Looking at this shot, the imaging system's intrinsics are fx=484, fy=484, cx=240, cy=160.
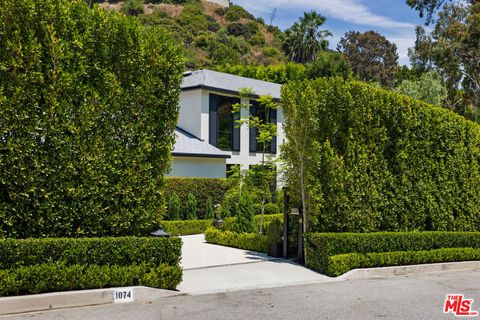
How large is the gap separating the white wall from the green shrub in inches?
111

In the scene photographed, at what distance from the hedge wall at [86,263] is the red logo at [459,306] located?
17.0 ft

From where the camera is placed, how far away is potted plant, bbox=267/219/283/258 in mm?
14250

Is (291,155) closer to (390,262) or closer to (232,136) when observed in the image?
(390,262)

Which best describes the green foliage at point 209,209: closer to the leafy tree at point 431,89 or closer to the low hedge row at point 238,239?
the low hedge row at point 238,239

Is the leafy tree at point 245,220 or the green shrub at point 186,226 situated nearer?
the leafy tree at point 245,220

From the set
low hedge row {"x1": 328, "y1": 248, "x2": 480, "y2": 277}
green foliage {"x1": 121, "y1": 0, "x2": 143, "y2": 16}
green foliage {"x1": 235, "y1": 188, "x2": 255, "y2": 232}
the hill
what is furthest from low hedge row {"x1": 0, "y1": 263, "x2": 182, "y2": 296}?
green foliage {"x1": 121, "y1": 0, "x2": 143, "y2": 16}

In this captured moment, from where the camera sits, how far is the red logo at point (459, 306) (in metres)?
8.53

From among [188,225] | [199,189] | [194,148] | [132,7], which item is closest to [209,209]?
[199,189]

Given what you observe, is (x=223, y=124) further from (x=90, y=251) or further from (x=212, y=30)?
(x=212, y=30)

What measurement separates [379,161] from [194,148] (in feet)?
41.2

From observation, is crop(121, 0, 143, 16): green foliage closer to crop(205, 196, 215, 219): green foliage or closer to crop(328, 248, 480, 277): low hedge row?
crop(205, 196, 215, 219): green foliage

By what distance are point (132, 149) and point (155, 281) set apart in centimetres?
265

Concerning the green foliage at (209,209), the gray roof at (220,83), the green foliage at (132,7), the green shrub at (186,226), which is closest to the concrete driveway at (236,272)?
the green shrub at (186,226)

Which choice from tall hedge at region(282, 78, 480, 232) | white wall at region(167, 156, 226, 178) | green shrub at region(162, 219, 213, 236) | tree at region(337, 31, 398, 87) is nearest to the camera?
tall hedge at region(282, 78, 480, 232)
